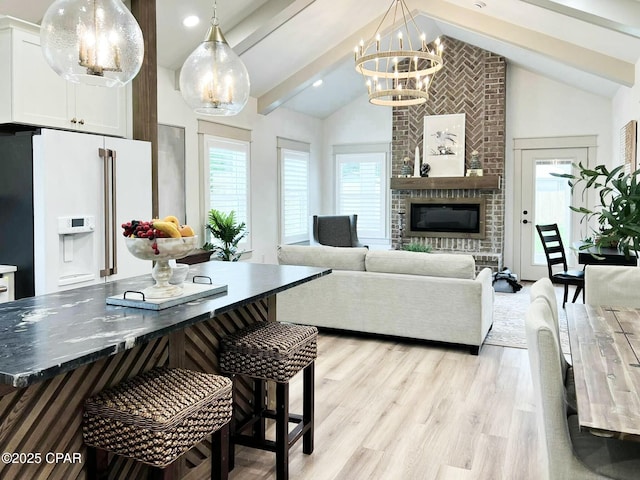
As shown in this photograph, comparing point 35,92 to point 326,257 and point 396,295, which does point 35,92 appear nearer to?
point 326,257

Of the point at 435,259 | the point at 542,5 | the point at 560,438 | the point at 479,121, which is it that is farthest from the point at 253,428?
the point at 479,121

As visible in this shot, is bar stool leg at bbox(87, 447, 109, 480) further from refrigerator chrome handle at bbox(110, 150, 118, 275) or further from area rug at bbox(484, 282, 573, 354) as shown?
area rug at bbox(484, 282, 573, 354)

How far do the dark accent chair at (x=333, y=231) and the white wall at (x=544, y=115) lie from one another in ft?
8.07

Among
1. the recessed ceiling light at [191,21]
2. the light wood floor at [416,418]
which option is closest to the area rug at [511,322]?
the light wood floor at [416,418]

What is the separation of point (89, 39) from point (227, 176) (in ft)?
15.7

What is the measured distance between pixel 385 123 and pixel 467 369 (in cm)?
577

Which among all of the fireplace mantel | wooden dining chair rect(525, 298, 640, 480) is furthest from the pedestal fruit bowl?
the fireplace mantel

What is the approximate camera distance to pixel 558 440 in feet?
5.26

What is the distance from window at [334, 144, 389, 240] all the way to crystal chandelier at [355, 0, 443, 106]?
4.27ft

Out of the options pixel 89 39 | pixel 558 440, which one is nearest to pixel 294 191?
pixel 89 39

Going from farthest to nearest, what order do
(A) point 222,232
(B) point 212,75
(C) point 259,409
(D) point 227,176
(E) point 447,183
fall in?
(E) point 447,183 → (D) point 227,176 → (A) point 222,232 → (C) point 259,409 → (B) point 212,75

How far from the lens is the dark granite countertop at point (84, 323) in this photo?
134 centimetres

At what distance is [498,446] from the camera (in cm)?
276

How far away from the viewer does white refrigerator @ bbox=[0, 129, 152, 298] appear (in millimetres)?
3439
